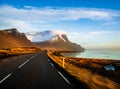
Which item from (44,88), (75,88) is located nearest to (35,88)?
(44,88)

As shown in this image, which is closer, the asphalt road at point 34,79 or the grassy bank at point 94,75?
the asphalt road at point 34,79

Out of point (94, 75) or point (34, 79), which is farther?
point (94, 75)

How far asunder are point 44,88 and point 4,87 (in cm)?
181

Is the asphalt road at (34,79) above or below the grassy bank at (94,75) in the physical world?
above

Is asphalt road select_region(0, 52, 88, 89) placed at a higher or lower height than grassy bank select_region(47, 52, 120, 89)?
higher

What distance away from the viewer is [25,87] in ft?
31.4

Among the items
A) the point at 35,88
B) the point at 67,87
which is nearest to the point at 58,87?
the point at 67,87

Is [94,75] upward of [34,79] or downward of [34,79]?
downward

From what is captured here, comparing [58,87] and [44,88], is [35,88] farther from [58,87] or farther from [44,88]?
[58,87]

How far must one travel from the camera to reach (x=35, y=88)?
30.8 ft

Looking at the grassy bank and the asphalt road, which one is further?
the grassy bank

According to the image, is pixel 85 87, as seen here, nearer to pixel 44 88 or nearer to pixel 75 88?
pixel 75 88

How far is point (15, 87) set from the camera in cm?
955

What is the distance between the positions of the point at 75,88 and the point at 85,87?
1.49 feet
